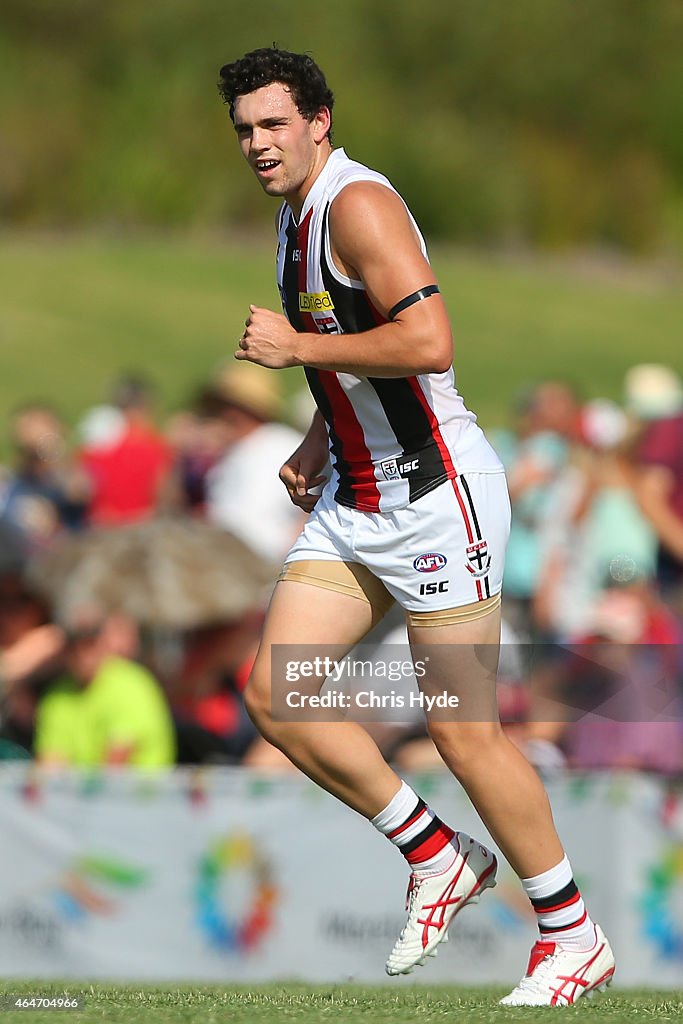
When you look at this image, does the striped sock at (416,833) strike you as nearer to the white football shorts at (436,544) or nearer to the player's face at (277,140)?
the white football shorts at (436,544)

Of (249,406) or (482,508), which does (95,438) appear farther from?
(482,508)

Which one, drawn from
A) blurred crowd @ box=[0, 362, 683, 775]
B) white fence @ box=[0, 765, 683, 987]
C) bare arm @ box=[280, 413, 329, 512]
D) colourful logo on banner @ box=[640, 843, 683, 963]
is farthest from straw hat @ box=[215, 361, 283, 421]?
bare arm @ box=[280, 413, 329, 512]

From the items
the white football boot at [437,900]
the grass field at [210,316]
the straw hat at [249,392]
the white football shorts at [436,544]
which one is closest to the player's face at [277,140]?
the white football shorts at [436,544]

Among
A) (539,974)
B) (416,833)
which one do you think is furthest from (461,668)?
(539,974)

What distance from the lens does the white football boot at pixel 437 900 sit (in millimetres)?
5246

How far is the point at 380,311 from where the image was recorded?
15.9ft

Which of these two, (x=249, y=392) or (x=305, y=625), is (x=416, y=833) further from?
(x=249, y=392)

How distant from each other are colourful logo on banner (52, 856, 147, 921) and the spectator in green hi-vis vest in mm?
720

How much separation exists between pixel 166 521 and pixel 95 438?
3279 mm

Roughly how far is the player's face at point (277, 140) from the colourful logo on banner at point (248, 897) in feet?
12.9

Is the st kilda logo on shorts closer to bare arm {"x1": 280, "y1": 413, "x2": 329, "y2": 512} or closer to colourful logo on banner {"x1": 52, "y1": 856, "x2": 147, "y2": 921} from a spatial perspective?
bare arm {"x1": 280, "y1": 413, "x2": 329, "y2": 512}

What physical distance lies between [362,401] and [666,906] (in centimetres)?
378

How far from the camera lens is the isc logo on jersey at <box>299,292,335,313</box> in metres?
4.94

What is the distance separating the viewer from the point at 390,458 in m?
5.08
